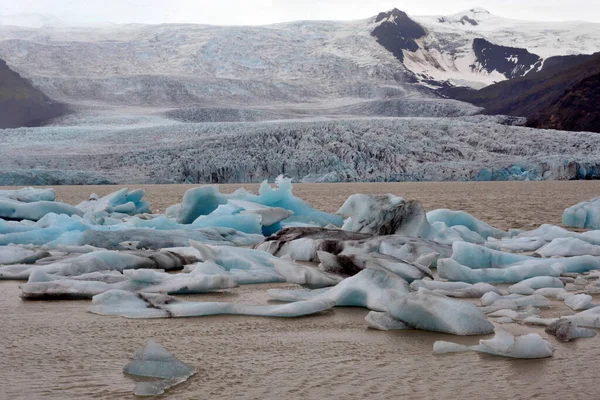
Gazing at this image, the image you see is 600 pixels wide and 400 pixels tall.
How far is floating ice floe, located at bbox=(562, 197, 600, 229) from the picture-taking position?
26.1ft

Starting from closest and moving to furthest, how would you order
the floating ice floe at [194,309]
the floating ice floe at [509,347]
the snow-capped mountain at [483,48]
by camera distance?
the floating ice floe at [509,347]
the floating ice floe at [194,309]
the snow-capped mountain at [483,48]

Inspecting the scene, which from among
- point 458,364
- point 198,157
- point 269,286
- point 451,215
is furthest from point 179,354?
point 198,157

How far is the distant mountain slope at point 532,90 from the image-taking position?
184 feet

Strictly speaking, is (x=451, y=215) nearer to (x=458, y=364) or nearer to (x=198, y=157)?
(x=458, y=364)

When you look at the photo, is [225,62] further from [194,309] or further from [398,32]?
[194,309]

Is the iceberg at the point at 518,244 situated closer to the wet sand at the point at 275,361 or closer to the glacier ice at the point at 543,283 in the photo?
the glacier ice at the point at 543,283

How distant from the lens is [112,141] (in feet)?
106

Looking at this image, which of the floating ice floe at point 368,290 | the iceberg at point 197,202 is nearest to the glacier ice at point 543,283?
the floating ice floe at point 368,290

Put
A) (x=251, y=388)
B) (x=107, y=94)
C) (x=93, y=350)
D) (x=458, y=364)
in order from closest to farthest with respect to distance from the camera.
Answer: (x=251, y=388) → (x=458, y=364) → (x=93, y=350) → (x=107, y=94)

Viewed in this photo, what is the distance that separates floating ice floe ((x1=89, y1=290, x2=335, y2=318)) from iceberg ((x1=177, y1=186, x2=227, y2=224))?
15.0 ft

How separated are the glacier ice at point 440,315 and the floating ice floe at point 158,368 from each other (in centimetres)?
93

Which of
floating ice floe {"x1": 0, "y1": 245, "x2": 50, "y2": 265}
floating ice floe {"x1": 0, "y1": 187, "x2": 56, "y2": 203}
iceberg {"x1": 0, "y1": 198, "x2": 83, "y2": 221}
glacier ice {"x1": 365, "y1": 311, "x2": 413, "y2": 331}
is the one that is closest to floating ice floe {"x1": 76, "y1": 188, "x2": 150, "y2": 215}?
floating ice floe {"x1": 0, "y1": 187, "x2": 56, "y2": 203}

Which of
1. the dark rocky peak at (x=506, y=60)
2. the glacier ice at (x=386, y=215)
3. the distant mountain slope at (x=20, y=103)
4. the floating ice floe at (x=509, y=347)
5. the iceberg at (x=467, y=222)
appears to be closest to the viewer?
the floating ice floe at (x=509, y=347)

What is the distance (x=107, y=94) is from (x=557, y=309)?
50.8 meters
